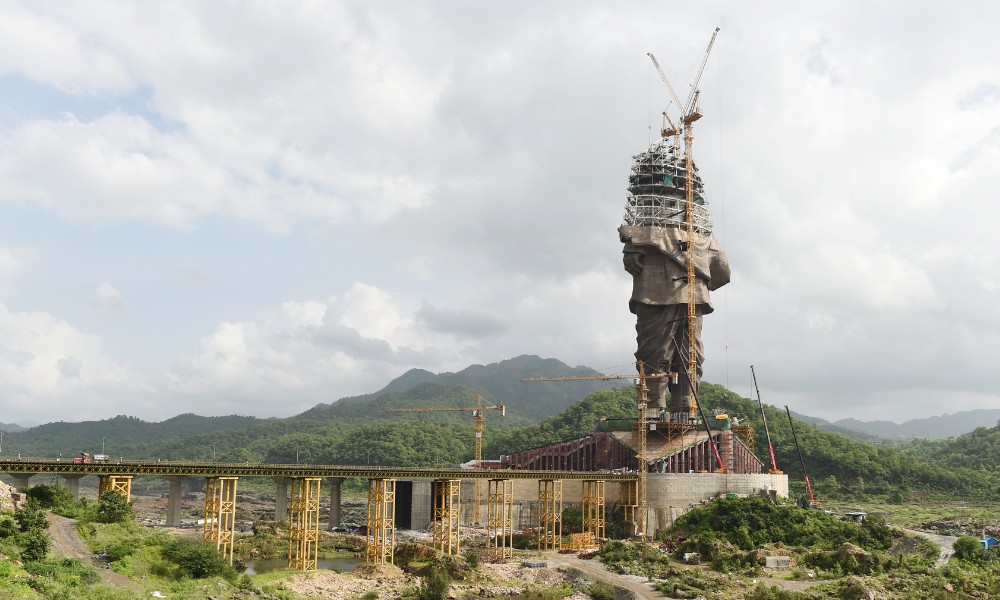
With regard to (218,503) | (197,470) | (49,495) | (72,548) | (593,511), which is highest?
(197,470)

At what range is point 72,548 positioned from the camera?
56.5 meters

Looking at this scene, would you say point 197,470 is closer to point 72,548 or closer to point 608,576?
point 72,548

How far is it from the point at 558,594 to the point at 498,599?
6.93m

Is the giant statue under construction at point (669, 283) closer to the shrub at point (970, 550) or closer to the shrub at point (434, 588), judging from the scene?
the shrub at point (970, 550)

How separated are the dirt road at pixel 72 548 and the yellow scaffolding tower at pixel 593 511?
6324 centimetres

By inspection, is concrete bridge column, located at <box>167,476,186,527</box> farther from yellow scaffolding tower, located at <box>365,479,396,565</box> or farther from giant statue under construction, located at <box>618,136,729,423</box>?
giant statue under construction, located at <box>618,136,729,423</box>

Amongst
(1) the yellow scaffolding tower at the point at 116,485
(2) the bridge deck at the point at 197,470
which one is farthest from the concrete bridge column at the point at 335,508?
(1) the yellow scaffolding tower at the point at 116,485

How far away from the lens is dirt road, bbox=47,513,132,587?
5378 cm

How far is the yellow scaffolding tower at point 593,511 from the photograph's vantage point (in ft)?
357

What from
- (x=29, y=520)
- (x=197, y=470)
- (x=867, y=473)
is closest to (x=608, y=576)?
(x=197, y=470)

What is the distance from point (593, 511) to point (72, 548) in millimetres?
75924

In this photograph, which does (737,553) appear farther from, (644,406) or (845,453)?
(845,453)

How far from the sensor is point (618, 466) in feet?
428

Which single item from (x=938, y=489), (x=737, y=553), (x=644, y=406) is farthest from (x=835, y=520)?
(x=938, y=489)
